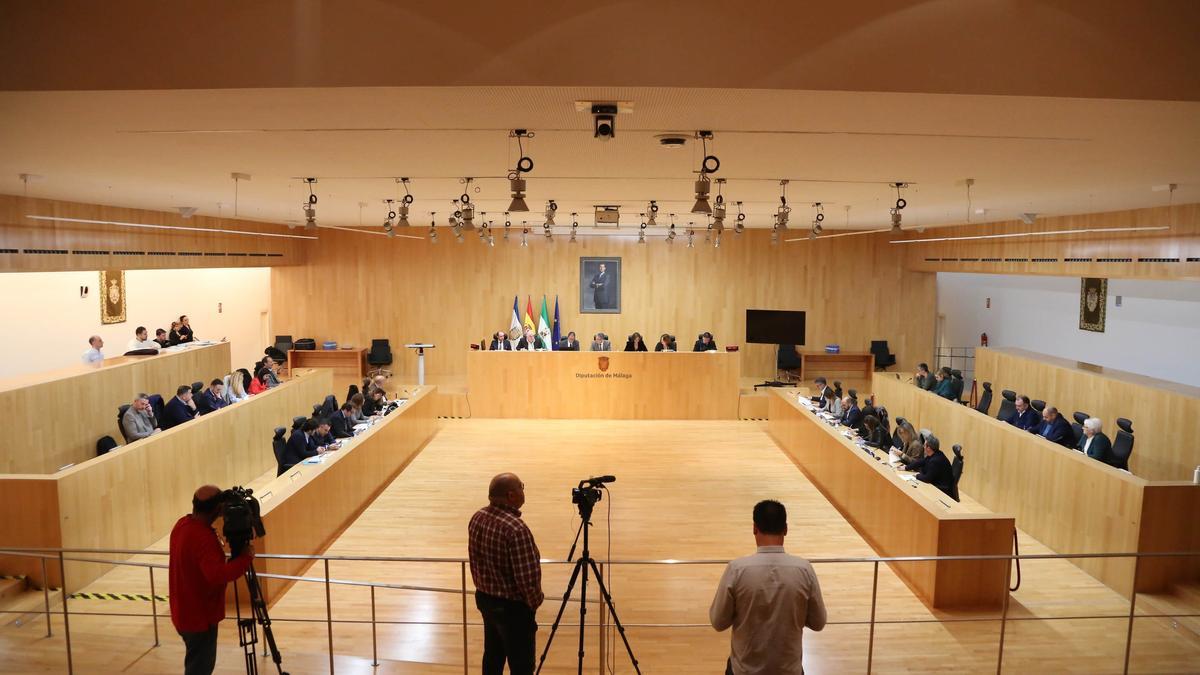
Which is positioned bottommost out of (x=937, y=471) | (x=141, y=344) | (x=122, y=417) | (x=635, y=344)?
(x=937, y=471)

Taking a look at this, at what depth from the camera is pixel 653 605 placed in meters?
6.31

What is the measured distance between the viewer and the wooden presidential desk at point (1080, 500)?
6375mm

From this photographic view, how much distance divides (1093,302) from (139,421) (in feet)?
54.4

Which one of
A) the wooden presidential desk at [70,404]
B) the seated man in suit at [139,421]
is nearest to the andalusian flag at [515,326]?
the wooden presidential desk at [70,404]

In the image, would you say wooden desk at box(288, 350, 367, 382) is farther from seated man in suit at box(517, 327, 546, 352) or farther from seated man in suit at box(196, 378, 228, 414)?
seated man in suit at box(196, 378, 228, 414)

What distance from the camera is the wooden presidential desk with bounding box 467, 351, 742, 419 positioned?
1331 centimetres

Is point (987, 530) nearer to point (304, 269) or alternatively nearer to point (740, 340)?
point (740, 340)

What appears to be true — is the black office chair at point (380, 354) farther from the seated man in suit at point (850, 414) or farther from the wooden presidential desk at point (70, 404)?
the seated man in suit at point (850, 414)

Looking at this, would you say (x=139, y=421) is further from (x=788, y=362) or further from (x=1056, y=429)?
(x=788, y=362)

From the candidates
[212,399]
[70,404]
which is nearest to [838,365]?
[212,399]

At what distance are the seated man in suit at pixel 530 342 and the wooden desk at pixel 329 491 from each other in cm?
343

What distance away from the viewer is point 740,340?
16.8 m

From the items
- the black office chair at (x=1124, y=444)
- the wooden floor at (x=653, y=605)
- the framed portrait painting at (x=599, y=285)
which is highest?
the framed portrait painting at (x=599, y=285)

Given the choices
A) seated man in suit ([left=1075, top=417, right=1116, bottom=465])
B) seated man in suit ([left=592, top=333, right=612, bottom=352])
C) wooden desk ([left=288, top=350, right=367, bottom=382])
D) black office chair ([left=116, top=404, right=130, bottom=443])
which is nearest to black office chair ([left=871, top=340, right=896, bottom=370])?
seated man in suit ([left=592, top=333, right=612, bottom=352])
